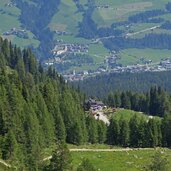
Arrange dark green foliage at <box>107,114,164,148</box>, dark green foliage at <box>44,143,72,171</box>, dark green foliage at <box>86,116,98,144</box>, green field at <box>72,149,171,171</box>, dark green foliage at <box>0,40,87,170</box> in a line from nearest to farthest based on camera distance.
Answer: dark green foliage at <box>44,143,72,171</box>, dark green foliage at <box>0,40,87,170</box>, green field at <box>72,149,171,171</box>, dark green foliage at <box>107,114,164,148</box>, dark green foliage at <box>86,116,98,144</box>

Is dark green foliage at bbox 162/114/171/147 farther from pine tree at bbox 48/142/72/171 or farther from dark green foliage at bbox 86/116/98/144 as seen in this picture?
pine tree at bbox 48/142/72/171

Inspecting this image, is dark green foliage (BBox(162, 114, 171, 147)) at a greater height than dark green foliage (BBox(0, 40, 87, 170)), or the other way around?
dark green foliage (BBox(0, 40, 87, 170))

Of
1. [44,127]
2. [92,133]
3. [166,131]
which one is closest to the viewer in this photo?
[44,127]

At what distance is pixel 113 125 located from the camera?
150 meters

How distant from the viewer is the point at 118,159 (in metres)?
112

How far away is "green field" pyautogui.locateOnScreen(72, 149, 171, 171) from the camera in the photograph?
104500 millimetres

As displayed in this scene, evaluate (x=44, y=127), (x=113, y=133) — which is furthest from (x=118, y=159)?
(x=113, y=133)

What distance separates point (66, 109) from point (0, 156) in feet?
178

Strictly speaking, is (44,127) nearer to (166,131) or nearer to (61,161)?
(166,131)

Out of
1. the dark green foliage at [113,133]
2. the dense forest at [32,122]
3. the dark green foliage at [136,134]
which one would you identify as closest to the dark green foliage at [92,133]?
the dense forest at [32,122]

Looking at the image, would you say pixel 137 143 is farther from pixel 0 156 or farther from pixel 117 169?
pixel 0 156

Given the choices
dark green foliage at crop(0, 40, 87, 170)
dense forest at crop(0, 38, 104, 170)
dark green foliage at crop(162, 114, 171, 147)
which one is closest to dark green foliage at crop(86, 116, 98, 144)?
dense forest at crop(0, 38, 104, 170)

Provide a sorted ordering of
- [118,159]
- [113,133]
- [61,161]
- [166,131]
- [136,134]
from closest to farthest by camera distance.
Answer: [61,161]
[118,159]
[136,134]
[166,131]
[113,133]

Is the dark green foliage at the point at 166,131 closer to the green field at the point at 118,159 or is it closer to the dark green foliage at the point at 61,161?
the green field at the point at 118,159
